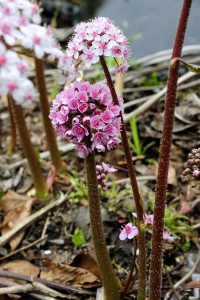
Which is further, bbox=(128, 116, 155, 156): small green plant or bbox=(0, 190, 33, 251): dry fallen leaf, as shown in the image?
bbox=(128, 116, 155, 156): small green plant

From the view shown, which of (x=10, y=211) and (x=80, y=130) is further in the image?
(x=10, y=211)

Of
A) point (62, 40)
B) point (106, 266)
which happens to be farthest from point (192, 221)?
point (62, 40)

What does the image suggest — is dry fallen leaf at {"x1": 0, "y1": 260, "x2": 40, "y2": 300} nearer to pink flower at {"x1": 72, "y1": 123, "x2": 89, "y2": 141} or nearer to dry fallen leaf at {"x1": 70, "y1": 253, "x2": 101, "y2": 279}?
dry fallen leaf at {"x1": 70, "y1": 253, "x2": 101, "y2": 279}

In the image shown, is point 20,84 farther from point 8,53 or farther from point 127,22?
point 127,22

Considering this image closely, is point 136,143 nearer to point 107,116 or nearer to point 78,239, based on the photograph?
point 78,239

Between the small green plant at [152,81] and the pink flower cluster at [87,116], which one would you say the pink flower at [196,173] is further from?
the small green plant at [152,81]

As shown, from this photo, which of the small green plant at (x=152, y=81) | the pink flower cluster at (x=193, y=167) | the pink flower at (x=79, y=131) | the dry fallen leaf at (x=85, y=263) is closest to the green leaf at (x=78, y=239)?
the dry fallen leaf at (x=85, y=263)

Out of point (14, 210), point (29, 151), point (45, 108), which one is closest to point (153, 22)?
point (45, 108)

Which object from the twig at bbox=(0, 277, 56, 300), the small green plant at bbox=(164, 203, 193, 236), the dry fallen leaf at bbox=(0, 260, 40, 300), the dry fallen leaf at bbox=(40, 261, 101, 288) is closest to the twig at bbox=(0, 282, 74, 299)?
the twig at bbox=(0, 277, 56, 300)
